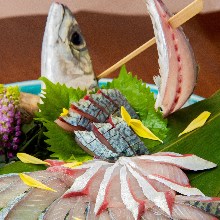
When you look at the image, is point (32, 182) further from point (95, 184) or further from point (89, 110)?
point (89, 110)

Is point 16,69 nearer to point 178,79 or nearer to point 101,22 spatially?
point 101,22

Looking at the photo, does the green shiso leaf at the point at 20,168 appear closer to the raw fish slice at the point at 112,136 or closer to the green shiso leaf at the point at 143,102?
the raw fish slice at the point at 112,136

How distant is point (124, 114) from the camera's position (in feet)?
4.64

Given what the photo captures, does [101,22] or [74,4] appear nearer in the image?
[101,22]

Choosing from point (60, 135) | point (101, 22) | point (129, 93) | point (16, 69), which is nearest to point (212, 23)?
point (101, 22)

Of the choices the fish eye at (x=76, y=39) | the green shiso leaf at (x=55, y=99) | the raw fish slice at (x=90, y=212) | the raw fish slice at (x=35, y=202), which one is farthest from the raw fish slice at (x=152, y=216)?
the fish eye at (x=76, y=39)

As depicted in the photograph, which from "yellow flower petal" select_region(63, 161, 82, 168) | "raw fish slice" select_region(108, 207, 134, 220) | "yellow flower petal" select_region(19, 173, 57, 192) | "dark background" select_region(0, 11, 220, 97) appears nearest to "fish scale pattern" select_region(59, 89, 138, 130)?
"yellow flower petal" select_region(63, 161, 82, 168)

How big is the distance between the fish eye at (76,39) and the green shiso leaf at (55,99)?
21cm

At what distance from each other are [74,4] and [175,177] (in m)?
1.56

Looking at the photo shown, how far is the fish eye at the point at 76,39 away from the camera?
166cm

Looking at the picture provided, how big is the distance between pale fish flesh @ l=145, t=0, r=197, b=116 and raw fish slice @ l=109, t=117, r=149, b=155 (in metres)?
0.12

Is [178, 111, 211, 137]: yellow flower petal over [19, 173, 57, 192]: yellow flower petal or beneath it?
over

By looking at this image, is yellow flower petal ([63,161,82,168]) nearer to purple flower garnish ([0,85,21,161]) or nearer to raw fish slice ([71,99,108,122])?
raw fish slice ([71,99,108,122])

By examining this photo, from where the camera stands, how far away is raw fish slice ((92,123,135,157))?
137 cm
